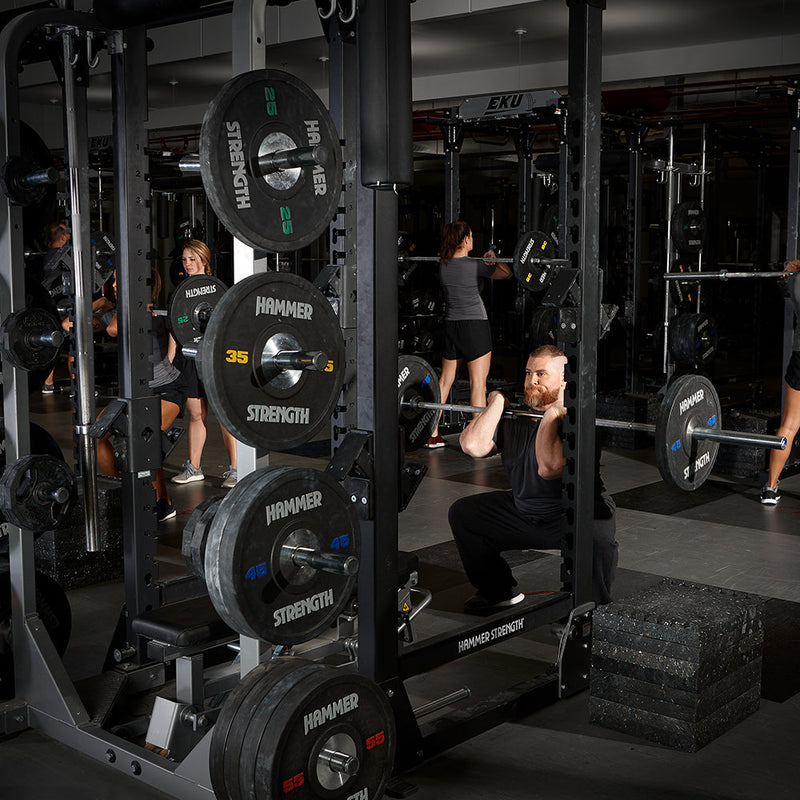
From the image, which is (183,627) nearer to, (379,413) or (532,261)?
(379,413)

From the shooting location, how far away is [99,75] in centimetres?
932

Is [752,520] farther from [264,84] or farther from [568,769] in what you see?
[264,84]

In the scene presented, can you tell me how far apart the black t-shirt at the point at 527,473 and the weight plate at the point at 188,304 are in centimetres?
125

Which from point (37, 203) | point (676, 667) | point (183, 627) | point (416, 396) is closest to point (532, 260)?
point (416, 396)

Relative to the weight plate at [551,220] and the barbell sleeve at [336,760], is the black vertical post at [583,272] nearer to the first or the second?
the barbell sleeve at [336,760]

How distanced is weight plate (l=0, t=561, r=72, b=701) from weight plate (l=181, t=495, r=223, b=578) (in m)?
0.91

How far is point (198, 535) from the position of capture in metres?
1.82

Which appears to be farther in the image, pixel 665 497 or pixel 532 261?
pixel 532 261

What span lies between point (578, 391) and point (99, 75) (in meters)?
7.97

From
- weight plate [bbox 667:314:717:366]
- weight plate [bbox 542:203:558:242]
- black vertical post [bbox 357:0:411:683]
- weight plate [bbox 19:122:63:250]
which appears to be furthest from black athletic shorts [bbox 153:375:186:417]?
weight plate [bbox 542:203:558:242]

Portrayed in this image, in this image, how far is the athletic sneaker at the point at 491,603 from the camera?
3.25 metres

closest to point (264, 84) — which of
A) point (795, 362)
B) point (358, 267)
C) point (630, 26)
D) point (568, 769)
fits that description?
point (358, 267)

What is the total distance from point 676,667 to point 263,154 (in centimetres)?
145

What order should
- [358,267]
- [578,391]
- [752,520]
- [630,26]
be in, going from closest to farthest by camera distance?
[358,267], [578,391], [752,520], [630,26]
